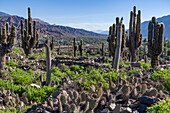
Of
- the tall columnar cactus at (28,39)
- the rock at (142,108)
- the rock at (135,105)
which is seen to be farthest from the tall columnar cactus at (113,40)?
the rock at (142,108)

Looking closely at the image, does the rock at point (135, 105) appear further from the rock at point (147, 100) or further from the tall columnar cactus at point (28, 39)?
the tall columnar cactus at point (28, 39)

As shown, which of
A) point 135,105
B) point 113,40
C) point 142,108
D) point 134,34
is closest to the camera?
point 142,108

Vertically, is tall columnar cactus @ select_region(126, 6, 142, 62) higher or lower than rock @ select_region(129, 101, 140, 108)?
higher

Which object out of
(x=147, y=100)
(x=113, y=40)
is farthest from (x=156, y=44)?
(x=147, y=100)

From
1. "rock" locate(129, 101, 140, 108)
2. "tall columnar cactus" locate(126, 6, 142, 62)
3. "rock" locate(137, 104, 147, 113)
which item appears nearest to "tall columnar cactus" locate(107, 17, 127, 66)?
"tall columnar cactus" locate(126, 6, 142, 62)

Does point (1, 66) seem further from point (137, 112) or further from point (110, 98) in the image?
point (137, 112)

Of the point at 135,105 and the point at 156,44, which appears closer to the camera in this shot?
the point at 135,105

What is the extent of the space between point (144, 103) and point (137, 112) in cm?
57

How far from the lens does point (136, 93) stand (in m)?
5.29

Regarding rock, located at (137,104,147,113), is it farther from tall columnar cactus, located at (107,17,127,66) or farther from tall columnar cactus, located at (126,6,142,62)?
tall columnar cactus, located at (126,6,142,62)

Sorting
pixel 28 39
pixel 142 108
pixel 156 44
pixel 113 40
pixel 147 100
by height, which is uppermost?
pixel 28 39

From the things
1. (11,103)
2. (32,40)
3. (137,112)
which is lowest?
(11,103)

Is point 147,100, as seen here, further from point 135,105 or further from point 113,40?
point 113,40

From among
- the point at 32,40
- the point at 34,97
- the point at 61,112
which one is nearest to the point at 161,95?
the point at 61,112
